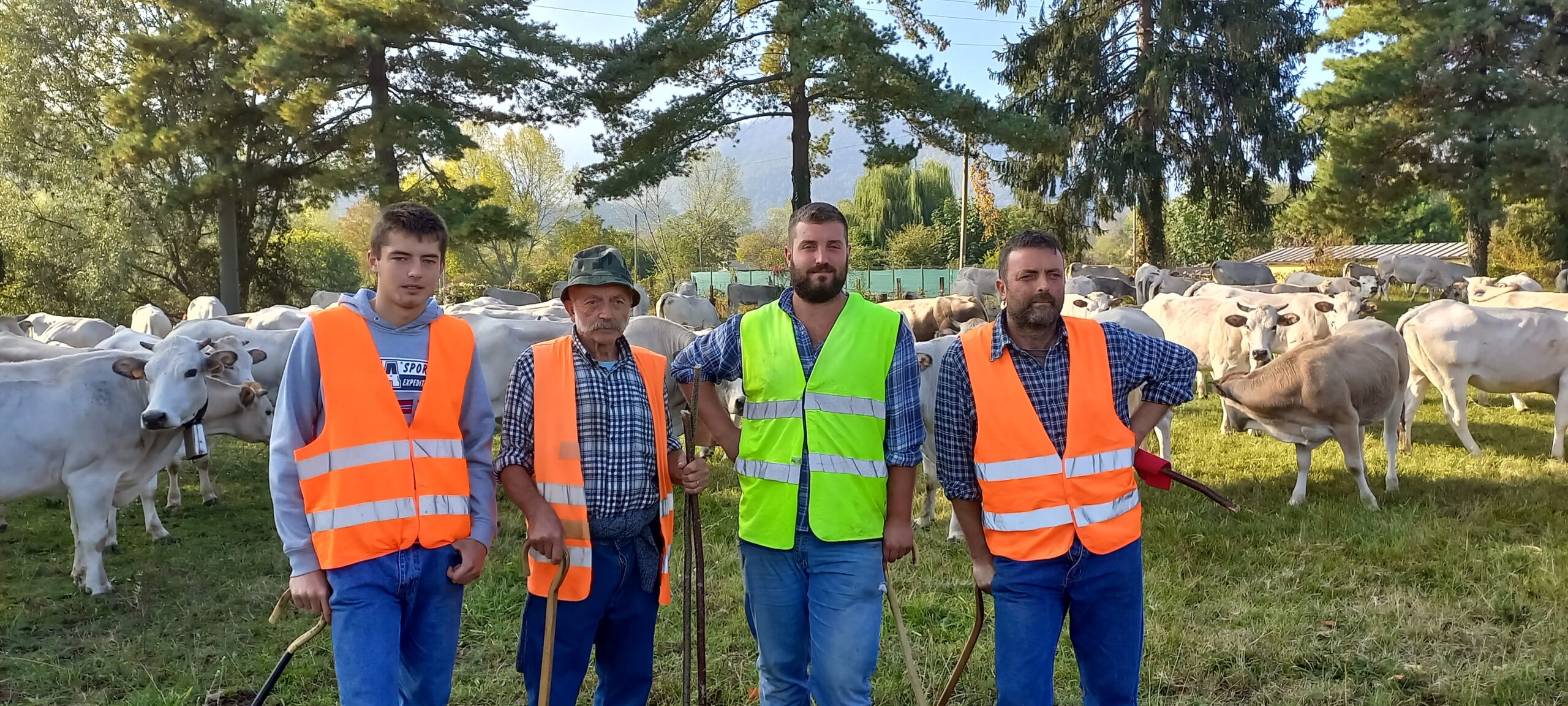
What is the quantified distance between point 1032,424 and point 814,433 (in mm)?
781

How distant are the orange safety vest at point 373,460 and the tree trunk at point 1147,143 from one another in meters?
27.7

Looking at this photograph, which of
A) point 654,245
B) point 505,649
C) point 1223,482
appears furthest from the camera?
point 654,245

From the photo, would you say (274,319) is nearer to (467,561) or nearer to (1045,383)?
(467,561)

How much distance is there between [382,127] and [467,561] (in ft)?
66.7

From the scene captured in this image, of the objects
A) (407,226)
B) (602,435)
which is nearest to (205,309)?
(407,226)

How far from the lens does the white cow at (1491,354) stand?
373 inches

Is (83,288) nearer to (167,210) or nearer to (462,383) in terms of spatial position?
(167,210)

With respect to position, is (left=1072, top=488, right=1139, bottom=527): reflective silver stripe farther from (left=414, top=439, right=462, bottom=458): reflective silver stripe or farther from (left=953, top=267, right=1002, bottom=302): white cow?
(left=953, top=267, right=1002, bottom=302): white cow

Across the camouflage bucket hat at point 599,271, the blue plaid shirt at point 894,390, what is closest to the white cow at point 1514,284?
the blue plaid shirt at point 894,390

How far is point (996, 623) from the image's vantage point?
126 inches

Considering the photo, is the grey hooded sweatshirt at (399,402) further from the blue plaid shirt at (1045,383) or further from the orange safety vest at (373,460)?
the blue plaid shirt at (1045,383)

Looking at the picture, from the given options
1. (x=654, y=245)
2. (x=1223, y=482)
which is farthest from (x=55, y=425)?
(x=654, y=245)

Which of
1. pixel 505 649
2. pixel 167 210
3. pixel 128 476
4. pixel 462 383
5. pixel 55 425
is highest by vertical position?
pixel 167 210

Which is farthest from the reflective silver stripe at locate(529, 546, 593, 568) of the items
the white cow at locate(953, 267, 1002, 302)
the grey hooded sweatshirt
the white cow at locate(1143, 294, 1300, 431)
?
the white cow at locate(953, 267, 1002, 302)
